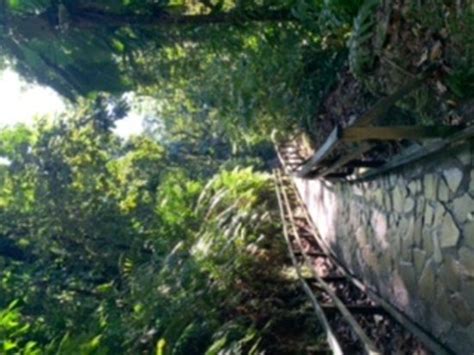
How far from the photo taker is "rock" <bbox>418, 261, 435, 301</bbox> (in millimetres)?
4465

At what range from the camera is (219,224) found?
9.90 meters

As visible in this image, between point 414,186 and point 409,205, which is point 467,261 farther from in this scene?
point 409,205

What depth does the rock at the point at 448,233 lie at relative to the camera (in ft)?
13.1

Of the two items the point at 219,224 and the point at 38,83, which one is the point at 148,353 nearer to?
the point at 219,224

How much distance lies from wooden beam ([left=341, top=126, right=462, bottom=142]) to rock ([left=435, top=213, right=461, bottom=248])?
0.64 metres

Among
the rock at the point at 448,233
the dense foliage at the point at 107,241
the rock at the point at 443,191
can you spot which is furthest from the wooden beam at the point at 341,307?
the rock at the point at 443,191

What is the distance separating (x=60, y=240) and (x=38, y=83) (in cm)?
342

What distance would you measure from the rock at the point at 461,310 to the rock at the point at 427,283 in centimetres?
36

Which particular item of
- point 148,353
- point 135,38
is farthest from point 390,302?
point 135,38

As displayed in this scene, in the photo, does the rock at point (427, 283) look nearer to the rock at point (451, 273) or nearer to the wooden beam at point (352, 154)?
the rock at point (451, 273)

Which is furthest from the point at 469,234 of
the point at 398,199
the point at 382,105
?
the point at 398,199

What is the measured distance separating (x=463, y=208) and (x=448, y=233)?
12.0 inches

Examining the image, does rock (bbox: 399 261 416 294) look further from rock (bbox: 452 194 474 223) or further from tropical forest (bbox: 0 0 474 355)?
rock (bbox: 452 194 474 223)

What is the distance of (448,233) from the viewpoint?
4117 mm
